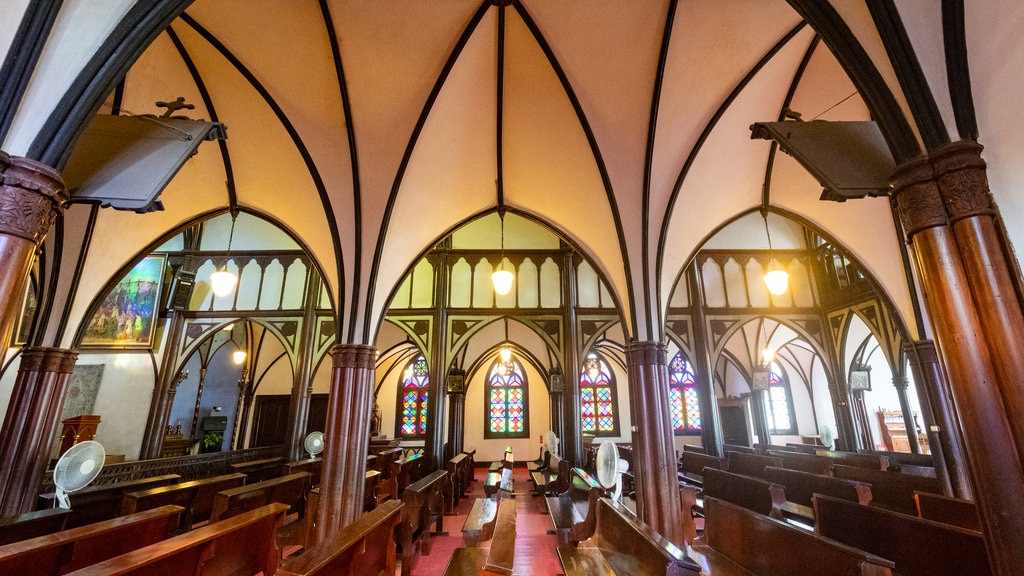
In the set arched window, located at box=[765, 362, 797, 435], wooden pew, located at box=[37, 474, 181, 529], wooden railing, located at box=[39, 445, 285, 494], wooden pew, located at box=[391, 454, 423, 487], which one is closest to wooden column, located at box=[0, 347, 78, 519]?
wooden pew, located at box=[37, 474, 181, 529]

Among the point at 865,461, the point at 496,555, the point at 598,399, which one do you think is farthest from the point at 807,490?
the point at 598,399

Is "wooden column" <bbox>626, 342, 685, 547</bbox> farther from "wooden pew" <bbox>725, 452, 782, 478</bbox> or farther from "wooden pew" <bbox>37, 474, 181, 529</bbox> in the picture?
"wooden pew" <bbox>37, 474, 181, 529</bbox>

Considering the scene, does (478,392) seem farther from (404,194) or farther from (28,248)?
(28,248)

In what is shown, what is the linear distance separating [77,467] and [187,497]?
6.10ft

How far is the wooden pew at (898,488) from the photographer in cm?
677

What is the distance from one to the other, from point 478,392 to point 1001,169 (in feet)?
63.2

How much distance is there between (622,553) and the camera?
3693 mm

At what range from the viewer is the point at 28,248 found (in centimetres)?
253

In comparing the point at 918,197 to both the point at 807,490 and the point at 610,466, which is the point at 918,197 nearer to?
the point at 610,466

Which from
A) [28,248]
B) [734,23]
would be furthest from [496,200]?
[28,248]

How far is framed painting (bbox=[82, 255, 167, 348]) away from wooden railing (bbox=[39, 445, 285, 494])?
4.76 metres

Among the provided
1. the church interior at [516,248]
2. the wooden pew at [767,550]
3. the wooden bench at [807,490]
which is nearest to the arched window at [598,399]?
the church interior at [516,248]

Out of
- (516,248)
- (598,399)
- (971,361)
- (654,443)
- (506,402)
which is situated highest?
(516,248)

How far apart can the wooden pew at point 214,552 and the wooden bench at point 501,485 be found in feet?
9.12
